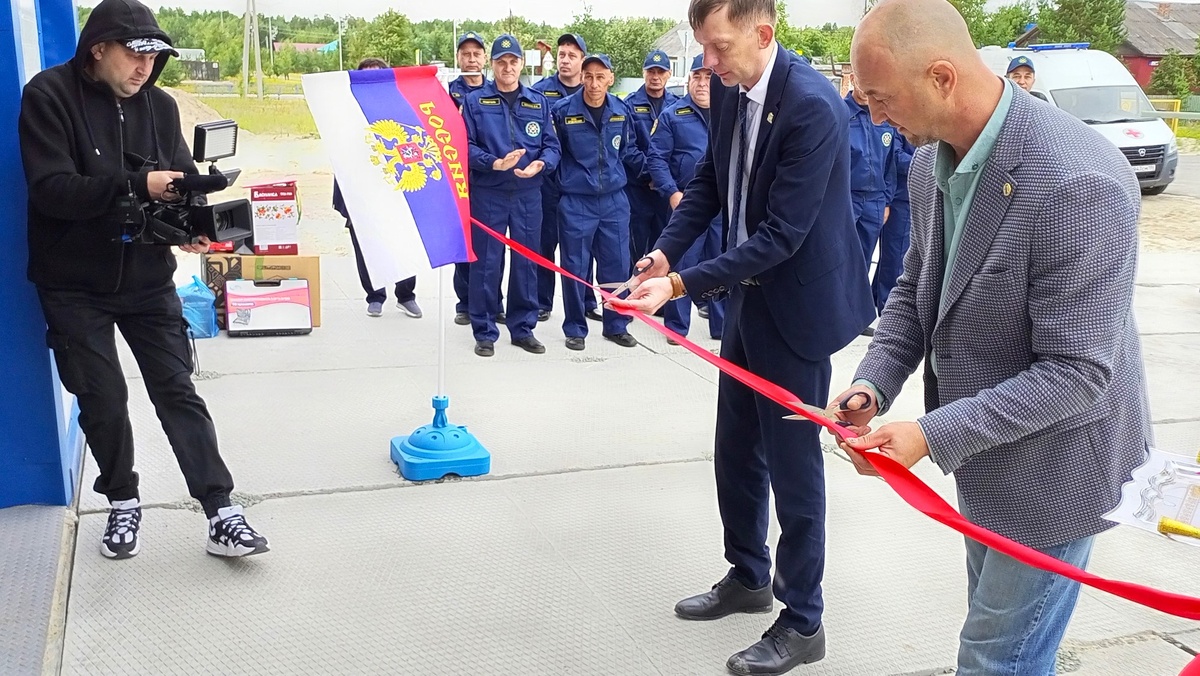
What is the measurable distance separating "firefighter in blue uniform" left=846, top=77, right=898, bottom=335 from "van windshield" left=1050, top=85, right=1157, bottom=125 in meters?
10.0

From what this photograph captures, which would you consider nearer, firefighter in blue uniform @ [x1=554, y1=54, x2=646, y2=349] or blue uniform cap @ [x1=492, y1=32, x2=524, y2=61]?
blue uniform cap @ [x1=492, y1=32, x2=524, y2=61]

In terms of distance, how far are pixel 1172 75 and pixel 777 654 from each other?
146 ft

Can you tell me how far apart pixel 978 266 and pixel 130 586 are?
2757 mm

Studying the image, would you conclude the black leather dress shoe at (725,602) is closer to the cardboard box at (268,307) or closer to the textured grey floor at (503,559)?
the textured grey floor at (503,559)

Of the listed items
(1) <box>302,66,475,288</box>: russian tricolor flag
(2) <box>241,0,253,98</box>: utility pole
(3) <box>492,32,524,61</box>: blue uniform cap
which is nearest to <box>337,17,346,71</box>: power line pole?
(2) <box>241,0,253,98</box>: utility pole

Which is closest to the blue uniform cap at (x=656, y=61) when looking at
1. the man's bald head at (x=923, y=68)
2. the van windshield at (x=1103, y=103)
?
the man's bald head at (x=923, y=68)

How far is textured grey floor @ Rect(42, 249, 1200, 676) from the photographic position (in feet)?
9.75

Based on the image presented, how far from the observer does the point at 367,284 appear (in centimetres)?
750

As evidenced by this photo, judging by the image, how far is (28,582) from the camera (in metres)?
3.21

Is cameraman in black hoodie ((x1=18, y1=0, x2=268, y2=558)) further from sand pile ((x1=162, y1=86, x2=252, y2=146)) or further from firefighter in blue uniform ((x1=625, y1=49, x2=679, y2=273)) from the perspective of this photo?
sand pile ((x1=162, y1=86, x2=252, y2=146))

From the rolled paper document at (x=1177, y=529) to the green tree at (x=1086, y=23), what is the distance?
37.9 m

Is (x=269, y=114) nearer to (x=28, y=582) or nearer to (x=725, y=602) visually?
(x=28, y=582)

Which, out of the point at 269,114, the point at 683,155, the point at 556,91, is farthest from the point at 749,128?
the point at 269,114

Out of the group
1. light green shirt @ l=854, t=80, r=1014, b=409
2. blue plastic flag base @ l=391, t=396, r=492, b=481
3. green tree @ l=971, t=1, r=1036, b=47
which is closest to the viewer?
light green shirt @ l=854, t=80, r=1014, b=409
